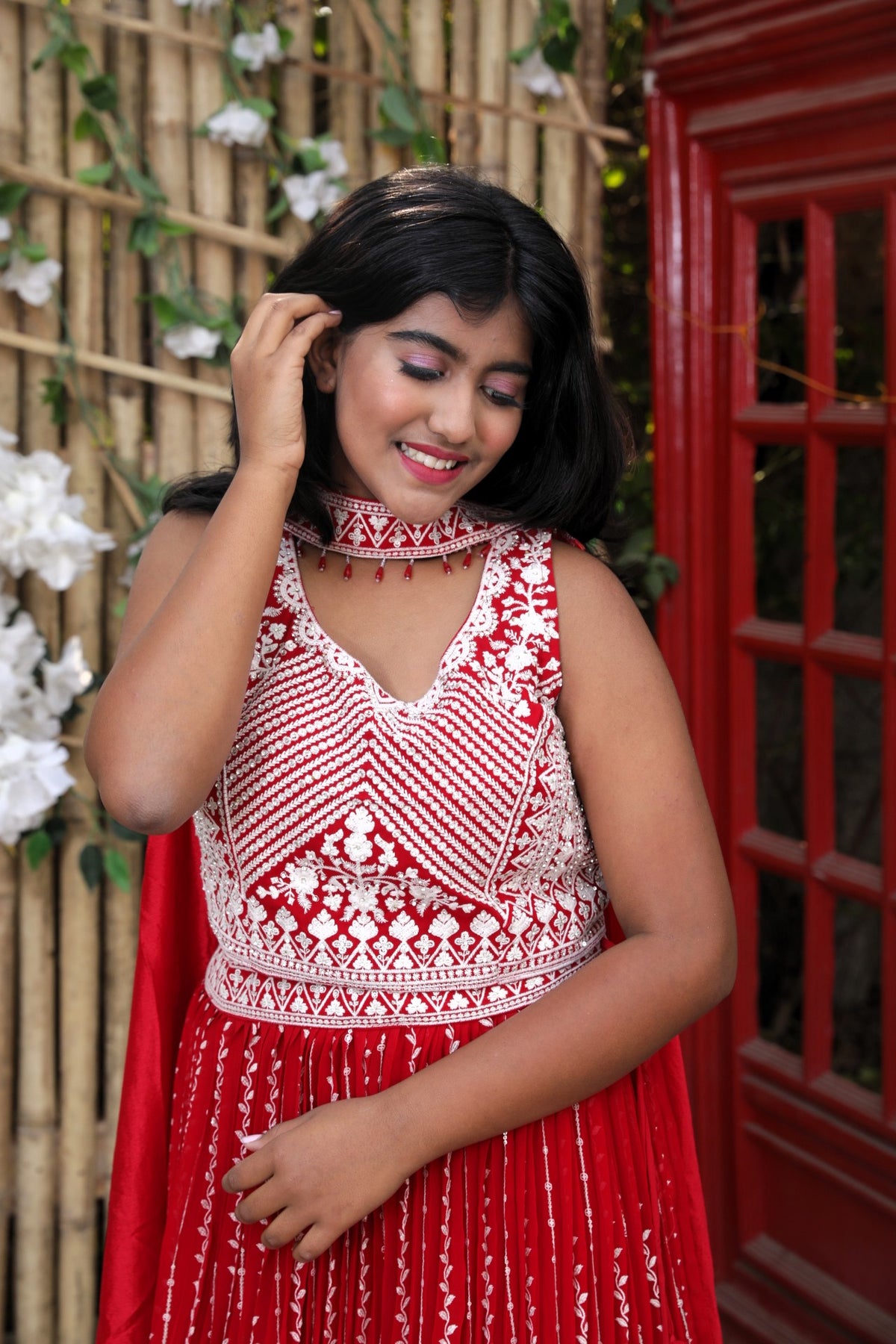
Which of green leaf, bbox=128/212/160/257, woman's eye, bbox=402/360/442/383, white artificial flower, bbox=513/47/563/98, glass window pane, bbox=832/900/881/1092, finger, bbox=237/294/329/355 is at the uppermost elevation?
white artificial flower, bbox=513/47/563/98

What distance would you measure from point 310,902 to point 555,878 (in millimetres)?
273

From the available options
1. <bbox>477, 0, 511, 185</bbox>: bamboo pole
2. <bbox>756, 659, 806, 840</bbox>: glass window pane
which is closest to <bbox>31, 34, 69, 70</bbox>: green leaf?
<bbox>477, 0, 511, 185</bbox>: bamboo pole

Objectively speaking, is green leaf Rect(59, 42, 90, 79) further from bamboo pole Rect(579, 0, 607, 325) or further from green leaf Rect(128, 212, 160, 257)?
bamboo pole Rect(579, 0, 607, 325)

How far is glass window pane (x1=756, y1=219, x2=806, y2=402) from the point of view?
3.02 metres

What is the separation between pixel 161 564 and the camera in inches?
58.2

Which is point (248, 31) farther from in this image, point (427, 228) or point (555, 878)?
point (555, 878)

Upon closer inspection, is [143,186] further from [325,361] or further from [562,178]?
[325,361]

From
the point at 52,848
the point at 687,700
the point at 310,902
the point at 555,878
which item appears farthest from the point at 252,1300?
the point at 687,700

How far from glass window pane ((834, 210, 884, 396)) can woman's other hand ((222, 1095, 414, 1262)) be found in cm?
214

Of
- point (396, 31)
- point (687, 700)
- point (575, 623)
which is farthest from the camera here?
point (687, 700)

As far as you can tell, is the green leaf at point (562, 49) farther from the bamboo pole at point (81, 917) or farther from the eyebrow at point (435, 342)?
the eyebrow at point (435, 342)

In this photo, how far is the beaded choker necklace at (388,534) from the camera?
1512 mm

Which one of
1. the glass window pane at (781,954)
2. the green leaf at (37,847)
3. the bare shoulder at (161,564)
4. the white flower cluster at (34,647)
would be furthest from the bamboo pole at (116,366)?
the glass window pane at (781,954)

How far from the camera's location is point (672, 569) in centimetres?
270
